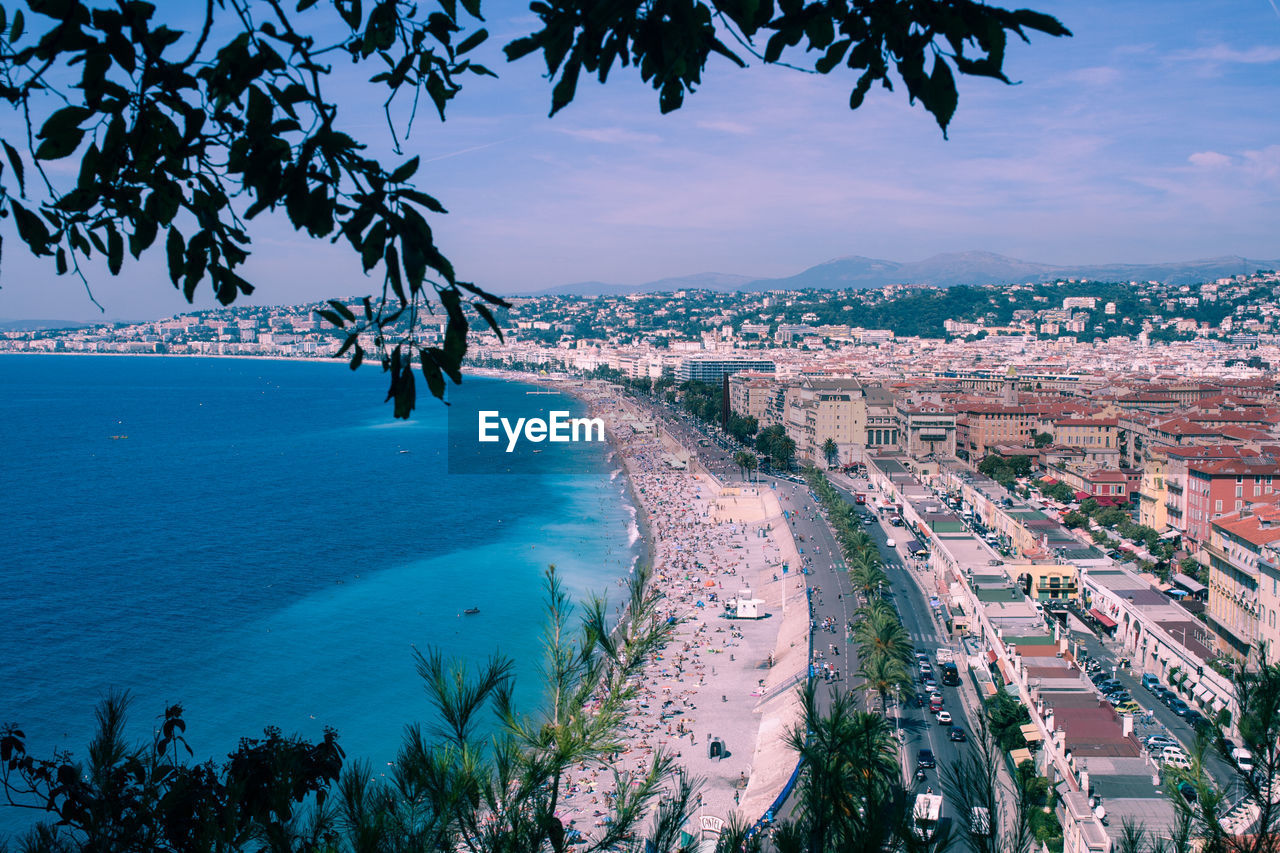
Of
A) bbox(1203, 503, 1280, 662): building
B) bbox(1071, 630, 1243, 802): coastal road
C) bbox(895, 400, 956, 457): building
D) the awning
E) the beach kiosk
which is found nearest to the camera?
bbox(1071, 630, 1243, 802): coastal road

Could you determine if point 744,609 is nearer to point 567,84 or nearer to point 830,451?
point 567,84

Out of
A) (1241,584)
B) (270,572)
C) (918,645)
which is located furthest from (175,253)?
(270,572)

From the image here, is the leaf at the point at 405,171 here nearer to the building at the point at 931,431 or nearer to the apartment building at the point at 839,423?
the building at the point at 931,431

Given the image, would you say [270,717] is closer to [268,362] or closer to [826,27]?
[826,27]

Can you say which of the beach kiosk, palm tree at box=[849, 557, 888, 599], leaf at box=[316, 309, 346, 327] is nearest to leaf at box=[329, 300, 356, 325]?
leaf at box=[316, 309, 346, 327]

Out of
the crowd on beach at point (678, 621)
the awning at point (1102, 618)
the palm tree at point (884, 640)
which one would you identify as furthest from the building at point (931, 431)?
the palm tree at point (884, 640)

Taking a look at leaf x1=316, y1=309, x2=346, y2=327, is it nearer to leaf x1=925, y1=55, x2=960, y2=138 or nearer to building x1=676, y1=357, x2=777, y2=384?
leaf x1=925, y1=55, x2=960, y2=138
